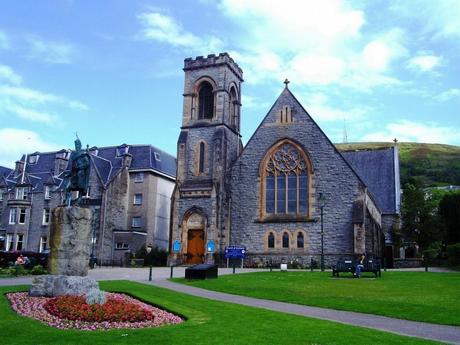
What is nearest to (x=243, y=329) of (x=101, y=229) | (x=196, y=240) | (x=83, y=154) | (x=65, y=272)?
(x=65, y=272)

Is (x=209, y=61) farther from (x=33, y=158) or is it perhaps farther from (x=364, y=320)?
(x=364, y=320)

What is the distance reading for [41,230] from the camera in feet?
191

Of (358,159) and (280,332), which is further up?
(358,159)

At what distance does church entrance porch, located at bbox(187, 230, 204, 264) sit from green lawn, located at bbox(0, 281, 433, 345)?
27.8 m

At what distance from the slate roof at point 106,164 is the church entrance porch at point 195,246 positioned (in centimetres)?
1539

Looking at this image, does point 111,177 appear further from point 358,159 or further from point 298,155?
point 358,159

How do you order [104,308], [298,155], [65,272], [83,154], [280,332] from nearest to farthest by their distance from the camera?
1. [280,332]
2. [104,308]
3. [65,272]
4. [83,154]
5. [298,155]

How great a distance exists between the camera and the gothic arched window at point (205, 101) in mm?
46750

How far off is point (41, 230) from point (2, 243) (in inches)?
206

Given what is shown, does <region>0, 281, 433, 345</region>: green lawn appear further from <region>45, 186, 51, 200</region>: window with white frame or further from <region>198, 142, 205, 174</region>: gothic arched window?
<region>45, 186, 51, 200</region>: window with white frame

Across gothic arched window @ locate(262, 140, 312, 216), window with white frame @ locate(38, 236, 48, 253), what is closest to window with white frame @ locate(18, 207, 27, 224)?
window with white frame @ locate(38, 236, 48, 253)

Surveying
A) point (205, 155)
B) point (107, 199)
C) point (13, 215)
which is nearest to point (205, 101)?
point (205, 155)

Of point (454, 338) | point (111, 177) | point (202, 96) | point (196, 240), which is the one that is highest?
point (202, 96)

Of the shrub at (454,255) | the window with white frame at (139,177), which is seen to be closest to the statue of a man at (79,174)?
the shrub at (454,255)
